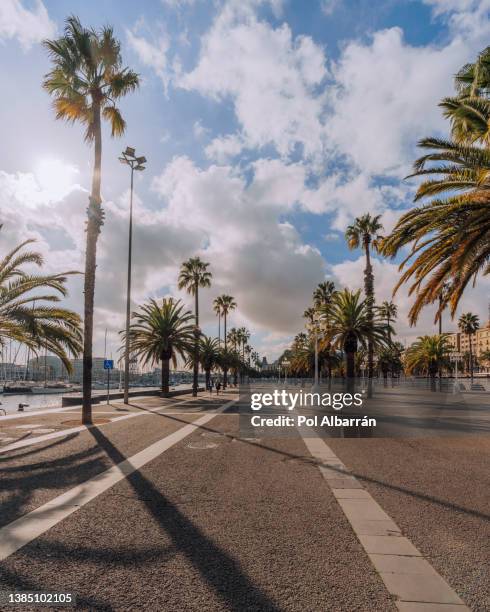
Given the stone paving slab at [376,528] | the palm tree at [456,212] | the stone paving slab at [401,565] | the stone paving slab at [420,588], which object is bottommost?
the stone paving slab at [376,528]

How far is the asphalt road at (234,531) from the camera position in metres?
3.47

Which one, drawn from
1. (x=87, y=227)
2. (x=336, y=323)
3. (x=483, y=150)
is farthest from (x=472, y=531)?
(x=336, y=323)

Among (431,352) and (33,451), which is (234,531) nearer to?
(33,451)

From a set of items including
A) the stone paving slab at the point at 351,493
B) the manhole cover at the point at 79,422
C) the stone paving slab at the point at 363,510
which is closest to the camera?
the stone paving slab at the point at 363,510

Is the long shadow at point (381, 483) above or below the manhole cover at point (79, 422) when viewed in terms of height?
above

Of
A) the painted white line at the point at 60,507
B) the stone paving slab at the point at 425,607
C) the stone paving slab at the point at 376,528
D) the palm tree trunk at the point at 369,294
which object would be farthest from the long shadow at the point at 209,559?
the palm tree trunk at the point at 369,294

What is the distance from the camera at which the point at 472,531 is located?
15.9ft

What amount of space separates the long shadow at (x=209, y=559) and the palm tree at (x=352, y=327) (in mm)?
29688

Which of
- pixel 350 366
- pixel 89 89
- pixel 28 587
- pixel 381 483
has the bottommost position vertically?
pixel 381 483

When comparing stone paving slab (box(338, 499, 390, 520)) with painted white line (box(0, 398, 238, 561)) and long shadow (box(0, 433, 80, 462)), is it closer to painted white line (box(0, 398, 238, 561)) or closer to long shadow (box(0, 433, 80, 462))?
painted white line (box(0, 398, 238, 561))

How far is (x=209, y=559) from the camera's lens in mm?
4078

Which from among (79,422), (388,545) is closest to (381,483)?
(388,545)

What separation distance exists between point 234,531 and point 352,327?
101 ft

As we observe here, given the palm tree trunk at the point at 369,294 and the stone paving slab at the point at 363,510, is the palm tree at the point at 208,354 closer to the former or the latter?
the palm tree trunk at the point at 369,294
